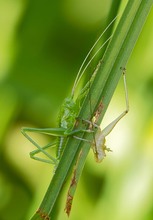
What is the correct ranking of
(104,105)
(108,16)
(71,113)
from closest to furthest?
(104,105), (71,113), (108,16)

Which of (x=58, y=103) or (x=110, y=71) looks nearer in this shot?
(x=110, y=71)

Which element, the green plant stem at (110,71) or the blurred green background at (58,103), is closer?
the green plant stem at (110,71)

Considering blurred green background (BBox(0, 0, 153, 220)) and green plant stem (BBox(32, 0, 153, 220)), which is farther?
blurred green background (BBox(0, 0, 153, 220))

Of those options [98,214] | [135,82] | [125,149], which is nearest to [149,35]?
[135,82]

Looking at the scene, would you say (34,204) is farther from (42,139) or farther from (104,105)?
(104,105)
